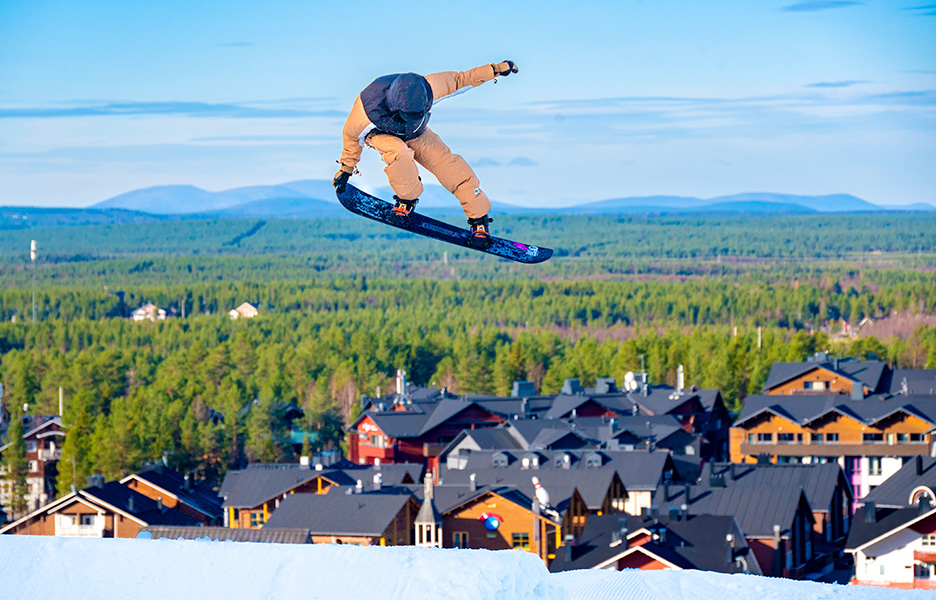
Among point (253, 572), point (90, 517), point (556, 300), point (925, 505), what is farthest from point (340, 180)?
point (556, 300)

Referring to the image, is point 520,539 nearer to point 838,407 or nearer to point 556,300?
point 838,407

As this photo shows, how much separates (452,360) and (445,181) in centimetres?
7740

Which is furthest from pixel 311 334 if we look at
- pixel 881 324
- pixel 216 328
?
pixel 881 324

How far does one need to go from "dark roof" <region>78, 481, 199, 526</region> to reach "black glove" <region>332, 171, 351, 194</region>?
1050 inches

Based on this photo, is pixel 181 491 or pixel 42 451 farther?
pixel 42 451

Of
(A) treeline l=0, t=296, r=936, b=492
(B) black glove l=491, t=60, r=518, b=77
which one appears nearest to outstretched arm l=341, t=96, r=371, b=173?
(B) black glove l=491, t=60, r=518, b=77

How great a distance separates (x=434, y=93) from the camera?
912 centimetres

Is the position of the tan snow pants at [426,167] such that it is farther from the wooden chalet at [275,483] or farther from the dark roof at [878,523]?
the wooden chalet at [275,483]

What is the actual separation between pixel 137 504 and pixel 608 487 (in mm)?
11474

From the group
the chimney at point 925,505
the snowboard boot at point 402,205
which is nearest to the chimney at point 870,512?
the chimney at point 925,505

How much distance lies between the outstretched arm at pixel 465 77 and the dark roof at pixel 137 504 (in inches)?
1078

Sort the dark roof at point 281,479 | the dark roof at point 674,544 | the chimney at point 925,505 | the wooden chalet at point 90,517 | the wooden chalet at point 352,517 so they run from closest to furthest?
the dark roof at point 674,544
the chimney at point 925,505
the wooden chalet at point 352,517
the wooden chalet at point 90,517
the dark roof at point 281,479

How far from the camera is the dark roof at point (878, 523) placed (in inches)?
1108

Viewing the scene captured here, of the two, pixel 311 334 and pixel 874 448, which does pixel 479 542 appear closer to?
pixel 874 448
